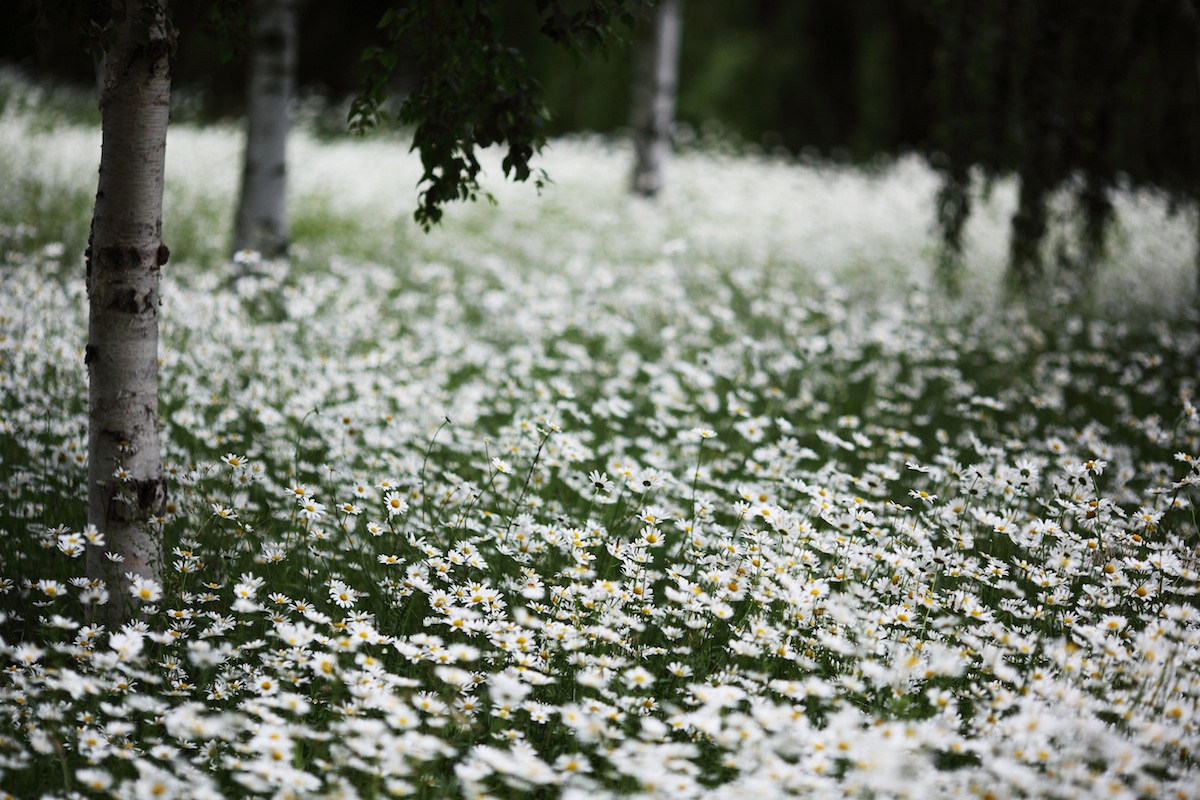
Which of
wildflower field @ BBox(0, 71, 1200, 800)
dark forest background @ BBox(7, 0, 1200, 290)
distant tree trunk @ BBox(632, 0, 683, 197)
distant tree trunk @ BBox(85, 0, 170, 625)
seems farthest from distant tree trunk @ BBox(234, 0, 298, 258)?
distant tree trunk @ BBox(632, 0, 683, 197)

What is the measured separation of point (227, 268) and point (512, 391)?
91.9 inches

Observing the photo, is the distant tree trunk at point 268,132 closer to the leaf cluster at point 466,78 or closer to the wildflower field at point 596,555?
the wildflower field at point 596,555

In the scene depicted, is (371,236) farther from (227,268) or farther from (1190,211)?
(1190,211)

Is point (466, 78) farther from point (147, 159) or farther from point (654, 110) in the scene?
point (654, 110)

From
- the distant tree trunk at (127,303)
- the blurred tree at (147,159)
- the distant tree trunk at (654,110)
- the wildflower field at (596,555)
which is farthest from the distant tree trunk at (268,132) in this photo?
the distant tree trunk at (654,110)

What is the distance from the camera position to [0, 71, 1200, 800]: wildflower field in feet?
7.55

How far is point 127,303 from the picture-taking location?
2.81m

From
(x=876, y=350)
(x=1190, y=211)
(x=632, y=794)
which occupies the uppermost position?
(x=1190, y=211)

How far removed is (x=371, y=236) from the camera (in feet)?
27.9

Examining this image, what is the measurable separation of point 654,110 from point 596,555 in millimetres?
8408

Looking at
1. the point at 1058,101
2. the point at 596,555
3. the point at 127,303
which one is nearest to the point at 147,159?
the point at 127,303

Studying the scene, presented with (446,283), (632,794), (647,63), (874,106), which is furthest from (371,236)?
(874,106)

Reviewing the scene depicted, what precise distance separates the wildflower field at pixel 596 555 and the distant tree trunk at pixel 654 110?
4130 mm

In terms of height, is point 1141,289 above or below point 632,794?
above
